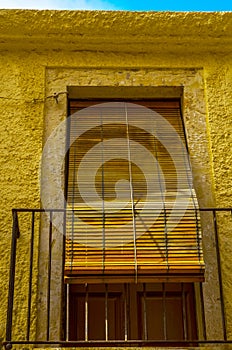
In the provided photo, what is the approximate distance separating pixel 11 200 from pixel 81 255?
851 mm

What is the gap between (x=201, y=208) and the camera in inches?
215

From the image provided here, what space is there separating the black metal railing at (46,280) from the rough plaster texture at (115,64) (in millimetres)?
657

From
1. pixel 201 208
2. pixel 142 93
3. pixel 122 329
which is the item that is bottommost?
pixel 122 329

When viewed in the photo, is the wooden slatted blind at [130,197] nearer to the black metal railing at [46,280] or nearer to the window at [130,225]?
the window at [130,225]

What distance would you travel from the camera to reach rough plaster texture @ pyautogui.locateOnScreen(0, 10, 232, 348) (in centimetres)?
587

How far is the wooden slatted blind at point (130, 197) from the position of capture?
5023mm

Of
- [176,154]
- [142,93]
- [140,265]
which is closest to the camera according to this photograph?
[140,265]

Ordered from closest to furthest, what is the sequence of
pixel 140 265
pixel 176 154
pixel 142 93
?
1. pixel 140 265
2. pixel 176 154
3. pixel 142 93

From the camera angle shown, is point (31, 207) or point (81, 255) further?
point (31, 207)

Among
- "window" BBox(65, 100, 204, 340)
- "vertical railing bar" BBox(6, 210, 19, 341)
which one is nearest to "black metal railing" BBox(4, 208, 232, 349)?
"vertical railing bar" BBox(6, 210, 19, 341)

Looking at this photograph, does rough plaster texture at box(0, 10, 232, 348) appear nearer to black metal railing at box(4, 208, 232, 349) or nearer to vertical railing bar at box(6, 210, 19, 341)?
black metal railing at box(4, 208, 232, 349)

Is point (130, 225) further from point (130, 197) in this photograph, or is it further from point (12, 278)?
point (12, 278)

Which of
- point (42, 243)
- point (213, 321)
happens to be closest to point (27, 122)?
point (42, 243)

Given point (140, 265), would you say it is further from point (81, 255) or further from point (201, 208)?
point (201, 208)
